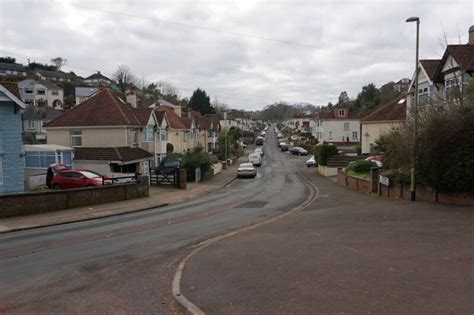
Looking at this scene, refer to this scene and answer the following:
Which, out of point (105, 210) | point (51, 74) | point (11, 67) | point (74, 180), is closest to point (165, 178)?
point (74, 180)

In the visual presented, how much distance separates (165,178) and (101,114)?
30.0 ft

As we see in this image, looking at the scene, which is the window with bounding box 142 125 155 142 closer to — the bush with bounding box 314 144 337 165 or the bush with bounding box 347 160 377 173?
the bush with bounding box 314 144 337 165

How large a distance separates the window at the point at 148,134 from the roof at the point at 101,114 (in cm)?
122

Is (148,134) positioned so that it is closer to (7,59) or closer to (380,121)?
(380,121)

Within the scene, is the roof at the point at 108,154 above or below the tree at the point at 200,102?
below

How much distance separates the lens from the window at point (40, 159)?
29.7 metres

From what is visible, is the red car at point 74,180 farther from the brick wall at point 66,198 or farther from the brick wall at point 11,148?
the brick wall at point 11,148

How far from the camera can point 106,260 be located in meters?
10.4

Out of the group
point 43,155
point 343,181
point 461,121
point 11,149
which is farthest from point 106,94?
point 461,121

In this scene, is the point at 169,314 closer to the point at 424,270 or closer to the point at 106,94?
the point at 424,270

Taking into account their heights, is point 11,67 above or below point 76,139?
above

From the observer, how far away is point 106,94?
38156 millimetres

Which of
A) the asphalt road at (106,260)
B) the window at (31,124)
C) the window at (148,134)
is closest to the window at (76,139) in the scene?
the window at (148,134)

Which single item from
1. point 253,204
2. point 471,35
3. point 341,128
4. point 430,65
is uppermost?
point 471,35
